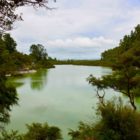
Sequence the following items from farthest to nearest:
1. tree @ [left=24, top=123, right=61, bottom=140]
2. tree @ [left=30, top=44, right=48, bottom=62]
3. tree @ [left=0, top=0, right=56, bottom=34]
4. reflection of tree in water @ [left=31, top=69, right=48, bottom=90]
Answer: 1. tree @ [left=30, top=44, right=48, bottom=62]
2. reflection of tree in water @ [left=31, top=69, right=48, bottom=90]
3. tree @ [left=24, top=123, right=61, bottom=140]
4. tree @ [left=0, top=0, right=56, bottom=34]

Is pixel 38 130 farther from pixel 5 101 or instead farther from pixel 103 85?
pixel 103 85

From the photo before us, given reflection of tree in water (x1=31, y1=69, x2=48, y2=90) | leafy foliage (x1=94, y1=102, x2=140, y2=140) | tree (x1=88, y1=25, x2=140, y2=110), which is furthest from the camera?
reflection of tree in water (x1=31, y1=69, x2=48, y2=90)

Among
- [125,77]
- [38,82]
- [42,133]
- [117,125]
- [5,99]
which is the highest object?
[125,77]

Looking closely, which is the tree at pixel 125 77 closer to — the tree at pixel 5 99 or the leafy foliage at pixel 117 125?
the tree at pixel 5 99

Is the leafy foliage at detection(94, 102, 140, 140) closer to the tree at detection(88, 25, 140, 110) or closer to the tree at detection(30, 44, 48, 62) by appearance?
the tree at detection(88, 25, 140, 110)

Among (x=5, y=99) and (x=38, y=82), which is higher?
(x=5, y=99)

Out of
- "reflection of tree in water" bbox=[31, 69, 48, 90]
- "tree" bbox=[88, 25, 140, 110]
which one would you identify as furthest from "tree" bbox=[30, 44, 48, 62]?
"tree" bbox=[88, 25, 140, 110]

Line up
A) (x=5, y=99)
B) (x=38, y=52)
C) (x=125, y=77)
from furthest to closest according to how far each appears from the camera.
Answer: (x=38, y=52) → (x=125, y=77) → (x=5, y=99)

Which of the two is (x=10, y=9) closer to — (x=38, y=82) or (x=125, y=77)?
(x=125, y=77)

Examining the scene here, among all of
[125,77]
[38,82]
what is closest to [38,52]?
[38,82]

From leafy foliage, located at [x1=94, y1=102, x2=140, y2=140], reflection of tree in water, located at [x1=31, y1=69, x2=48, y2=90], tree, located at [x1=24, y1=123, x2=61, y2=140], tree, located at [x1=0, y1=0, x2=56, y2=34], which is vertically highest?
tree, located at [x1=0, y1=0, x2=56, y2=34]

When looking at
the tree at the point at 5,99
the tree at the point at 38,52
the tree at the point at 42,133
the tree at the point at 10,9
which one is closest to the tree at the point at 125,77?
the tree at the point at 42,133

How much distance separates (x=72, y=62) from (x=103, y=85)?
124 meters

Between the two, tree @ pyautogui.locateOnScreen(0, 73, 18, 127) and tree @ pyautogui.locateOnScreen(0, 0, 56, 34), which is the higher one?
tree @ pyautogui.locateOnScreen(0, 0, 56, 34)
